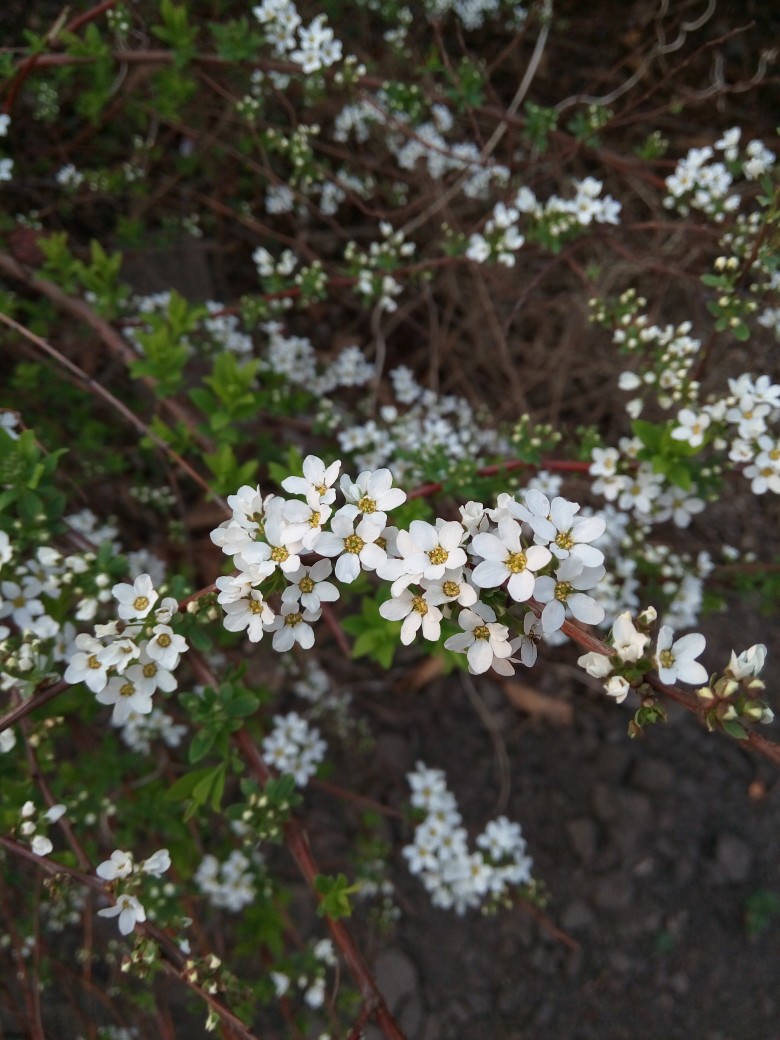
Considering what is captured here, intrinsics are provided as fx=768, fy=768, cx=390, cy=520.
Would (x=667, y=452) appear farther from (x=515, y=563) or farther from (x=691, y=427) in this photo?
(x=515, y=563)

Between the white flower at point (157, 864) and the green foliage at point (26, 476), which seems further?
the green foliage at point (26, 476)

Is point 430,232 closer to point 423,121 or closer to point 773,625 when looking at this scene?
point 423,121

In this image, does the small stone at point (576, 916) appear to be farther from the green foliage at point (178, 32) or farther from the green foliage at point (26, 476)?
the green foliage at point (178, 32)

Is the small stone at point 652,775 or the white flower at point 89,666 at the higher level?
the white flower at point 89,666

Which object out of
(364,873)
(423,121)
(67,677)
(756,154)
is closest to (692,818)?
(364,873)

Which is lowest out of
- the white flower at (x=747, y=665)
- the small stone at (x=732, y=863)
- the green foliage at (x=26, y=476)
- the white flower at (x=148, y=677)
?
the small stone at (x=732, y=863)

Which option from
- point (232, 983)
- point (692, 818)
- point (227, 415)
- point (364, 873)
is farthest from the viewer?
point (692, 818)

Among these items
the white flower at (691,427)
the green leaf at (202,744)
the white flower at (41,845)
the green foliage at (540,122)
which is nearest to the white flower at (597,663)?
the green leaf at (202,744)
